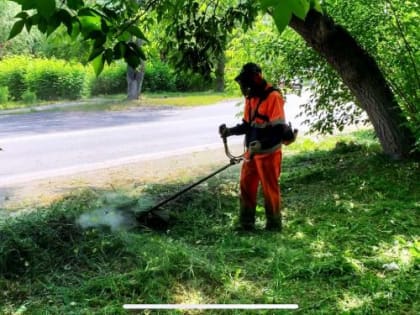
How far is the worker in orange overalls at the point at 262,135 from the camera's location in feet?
17.7

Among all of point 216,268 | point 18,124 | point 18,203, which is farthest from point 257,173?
point 18,124

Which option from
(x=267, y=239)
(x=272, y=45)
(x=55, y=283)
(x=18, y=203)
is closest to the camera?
(x=55, y=283)

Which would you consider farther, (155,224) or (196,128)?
(196,128)

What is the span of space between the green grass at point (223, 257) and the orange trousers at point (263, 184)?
0.21 meters

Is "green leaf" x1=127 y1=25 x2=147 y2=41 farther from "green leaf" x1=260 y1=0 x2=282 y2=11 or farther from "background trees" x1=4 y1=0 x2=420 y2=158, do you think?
"green leaf" x1=260 y1=0 x2=282 y2=11

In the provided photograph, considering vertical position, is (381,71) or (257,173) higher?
(381,71)

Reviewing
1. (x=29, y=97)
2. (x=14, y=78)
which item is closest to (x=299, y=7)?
(x=29, y=97)

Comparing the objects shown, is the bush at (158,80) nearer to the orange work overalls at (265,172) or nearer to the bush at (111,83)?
the bush at (111,83)

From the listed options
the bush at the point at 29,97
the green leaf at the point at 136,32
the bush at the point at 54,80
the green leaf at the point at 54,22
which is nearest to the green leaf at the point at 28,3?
the green leaf at the point at 54,22

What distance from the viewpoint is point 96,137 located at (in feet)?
44.0

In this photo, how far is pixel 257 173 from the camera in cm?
572

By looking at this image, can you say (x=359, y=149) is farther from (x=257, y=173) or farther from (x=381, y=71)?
(x=257, y=173)

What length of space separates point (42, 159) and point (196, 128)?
5343mm

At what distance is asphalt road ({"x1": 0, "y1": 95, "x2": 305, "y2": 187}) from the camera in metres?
10.1
